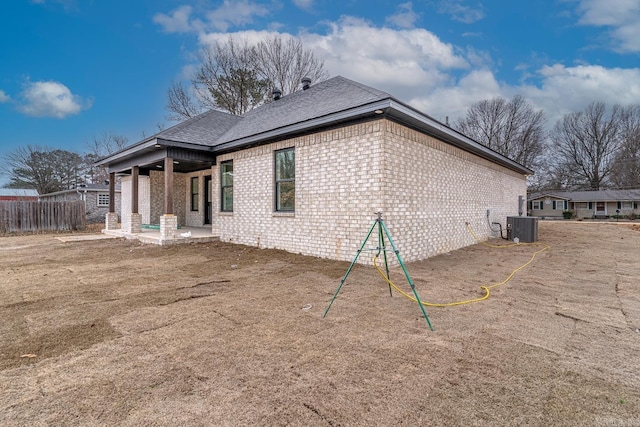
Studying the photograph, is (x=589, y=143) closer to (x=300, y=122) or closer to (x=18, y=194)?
(x=300, y=122)

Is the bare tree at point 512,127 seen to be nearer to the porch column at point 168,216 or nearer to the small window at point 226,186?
the small window at point 226,186

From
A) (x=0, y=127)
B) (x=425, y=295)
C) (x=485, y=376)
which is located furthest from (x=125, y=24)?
(x=0, y=127)

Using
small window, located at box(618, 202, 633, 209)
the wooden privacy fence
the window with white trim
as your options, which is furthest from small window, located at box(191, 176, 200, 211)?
small window, located at box(618, 202, 633, 209)

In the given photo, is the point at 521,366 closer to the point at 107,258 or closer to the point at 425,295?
the point at 425,295

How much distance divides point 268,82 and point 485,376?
23.2 meters

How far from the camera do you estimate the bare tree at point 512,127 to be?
32.8m

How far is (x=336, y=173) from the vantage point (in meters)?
7.04

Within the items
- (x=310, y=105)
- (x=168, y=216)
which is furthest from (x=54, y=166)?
(x=310, y=105)

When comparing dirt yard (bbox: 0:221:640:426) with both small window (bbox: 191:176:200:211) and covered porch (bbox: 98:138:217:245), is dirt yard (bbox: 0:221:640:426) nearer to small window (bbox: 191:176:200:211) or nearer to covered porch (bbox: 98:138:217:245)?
covered porch (bbox: 98:138:217:245)

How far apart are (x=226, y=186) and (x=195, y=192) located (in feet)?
16.2

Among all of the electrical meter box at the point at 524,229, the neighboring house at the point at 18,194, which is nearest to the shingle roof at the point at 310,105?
the electrical meter box at the point at 524,229

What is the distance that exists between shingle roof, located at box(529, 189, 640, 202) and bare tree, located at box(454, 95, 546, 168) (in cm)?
582

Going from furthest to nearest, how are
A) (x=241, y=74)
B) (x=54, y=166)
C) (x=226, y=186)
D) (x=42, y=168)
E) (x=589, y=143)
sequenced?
(x=589, y=143) < (x=54, y=166) < (x=42, y=168) < (x=241, y=74) < (x=226, y=186)

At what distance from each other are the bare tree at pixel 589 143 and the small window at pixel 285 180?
4302cm
